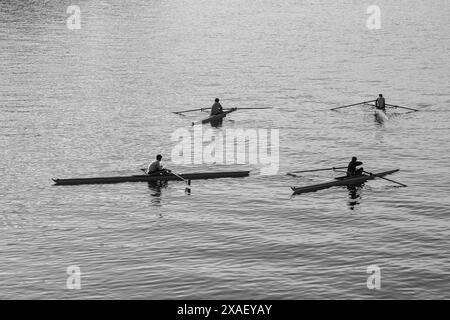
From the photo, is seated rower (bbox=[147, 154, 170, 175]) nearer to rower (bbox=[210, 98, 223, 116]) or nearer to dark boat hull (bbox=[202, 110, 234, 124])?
dark boat hull (bbox=[202, 110, 234, 124])

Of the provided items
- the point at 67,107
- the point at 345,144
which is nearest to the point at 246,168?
the point at 345,144

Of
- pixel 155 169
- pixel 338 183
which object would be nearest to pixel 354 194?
pixel 338 183

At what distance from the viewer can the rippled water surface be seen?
1447 inches

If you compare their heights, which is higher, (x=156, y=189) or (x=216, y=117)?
(x=216, y=117)

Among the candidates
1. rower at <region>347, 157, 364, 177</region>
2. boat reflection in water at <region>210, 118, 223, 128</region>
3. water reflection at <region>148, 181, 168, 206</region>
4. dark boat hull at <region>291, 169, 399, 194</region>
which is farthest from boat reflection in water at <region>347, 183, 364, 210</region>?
boat reflection in water at <region>210, 118, 223, 128</region>

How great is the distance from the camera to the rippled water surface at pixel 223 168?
36750 millimetres

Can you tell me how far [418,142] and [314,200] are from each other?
1962cm

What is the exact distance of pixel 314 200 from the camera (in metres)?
47.8

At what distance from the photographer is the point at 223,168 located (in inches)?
2189

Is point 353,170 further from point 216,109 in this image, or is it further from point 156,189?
point 216,109

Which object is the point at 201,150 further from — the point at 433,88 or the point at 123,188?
the point at 433,88

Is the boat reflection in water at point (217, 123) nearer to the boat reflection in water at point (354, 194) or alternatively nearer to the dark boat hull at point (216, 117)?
the dark boat hull at point (216, 117)

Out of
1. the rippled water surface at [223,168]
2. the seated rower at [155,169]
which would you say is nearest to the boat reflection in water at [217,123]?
the rippled water surface at [223,168]

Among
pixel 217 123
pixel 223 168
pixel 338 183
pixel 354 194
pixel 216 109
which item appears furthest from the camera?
pixel 216 109
